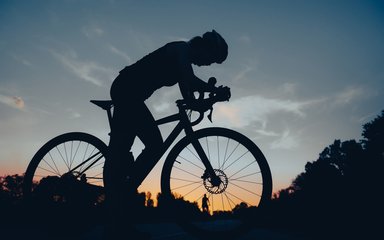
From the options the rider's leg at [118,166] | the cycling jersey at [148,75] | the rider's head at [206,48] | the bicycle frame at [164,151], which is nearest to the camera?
the rider's leg at [118,166]

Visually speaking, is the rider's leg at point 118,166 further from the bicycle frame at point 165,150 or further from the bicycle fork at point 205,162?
the bicycle fork at point 205,162

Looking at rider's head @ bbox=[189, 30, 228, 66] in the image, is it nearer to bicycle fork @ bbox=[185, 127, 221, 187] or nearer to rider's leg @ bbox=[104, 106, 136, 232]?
bicycle fork @ bbox=[185, 127, 221, 187]

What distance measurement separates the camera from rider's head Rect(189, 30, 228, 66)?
3.61m

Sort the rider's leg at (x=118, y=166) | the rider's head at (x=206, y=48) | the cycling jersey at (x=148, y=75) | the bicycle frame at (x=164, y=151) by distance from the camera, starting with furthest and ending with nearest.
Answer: the rider's head at (x=206, y=48) → the cycling jersey at (x=148, y=75) → the bicycle frame at (x=164, y=151) → the rider's leg at (x=118, y=166)

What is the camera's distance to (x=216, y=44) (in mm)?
3607

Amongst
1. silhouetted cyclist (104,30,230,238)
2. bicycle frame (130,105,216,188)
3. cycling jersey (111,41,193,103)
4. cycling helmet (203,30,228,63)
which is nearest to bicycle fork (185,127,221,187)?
bicycle frame (130,105,216,188)

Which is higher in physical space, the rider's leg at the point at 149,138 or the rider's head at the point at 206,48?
the rider's head at the point at 206,48

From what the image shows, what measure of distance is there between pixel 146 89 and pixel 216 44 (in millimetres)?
1121

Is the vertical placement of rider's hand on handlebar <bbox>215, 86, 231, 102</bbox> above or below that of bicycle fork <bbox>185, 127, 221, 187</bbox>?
above

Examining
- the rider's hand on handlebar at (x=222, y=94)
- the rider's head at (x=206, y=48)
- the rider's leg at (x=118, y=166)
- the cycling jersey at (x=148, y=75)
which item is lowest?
the rider's leg at (x=118, y=166)

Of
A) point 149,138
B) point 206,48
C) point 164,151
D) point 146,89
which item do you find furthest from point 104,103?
point 206,48

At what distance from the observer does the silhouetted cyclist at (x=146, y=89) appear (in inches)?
131

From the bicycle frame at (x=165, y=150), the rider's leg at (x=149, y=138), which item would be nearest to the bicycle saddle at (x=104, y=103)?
the bicycle frame at (x=165, y=150)

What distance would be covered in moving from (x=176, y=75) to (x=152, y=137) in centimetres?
86
